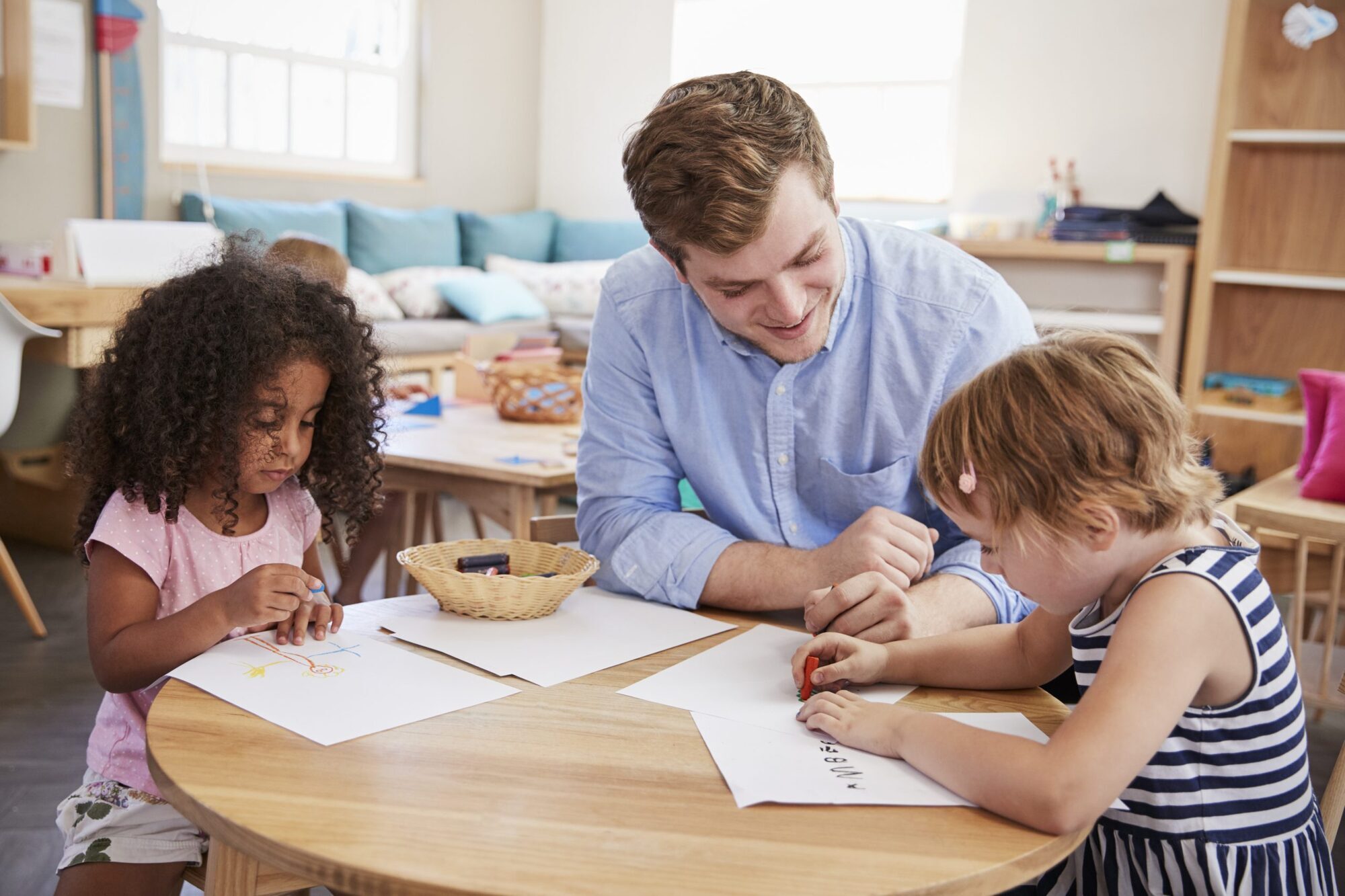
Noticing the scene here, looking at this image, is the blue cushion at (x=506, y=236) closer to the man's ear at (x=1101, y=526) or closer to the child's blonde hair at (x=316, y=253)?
the child's blonde hair at (x=316, y=253)

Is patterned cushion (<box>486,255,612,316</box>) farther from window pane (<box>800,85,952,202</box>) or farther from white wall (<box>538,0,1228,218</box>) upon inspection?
window pane (<box>800,85,952,202</box>)

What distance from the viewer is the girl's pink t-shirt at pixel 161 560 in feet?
4.23

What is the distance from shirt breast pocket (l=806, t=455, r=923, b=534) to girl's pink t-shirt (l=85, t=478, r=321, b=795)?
0.63m

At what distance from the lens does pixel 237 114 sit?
18.6ft

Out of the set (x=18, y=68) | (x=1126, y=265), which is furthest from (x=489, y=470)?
(x=1126, y=265)

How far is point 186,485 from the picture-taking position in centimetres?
136

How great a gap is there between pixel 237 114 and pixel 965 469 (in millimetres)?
5486

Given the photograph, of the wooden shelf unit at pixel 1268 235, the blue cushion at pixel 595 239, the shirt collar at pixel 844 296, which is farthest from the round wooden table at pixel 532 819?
the blue cushion at pixel 595 239

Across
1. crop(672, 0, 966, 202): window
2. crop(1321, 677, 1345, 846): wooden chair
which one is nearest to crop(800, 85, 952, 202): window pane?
crop(672, 0, 966, 202): window

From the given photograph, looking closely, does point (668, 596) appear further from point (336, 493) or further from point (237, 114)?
point (237, 114)

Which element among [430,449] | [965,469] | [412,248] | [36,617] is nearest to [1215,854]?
[965,469]

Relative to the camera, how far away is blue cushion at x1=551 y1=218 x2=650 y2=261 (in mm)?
6645

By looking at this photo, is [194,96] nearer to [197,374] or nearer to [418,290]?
[418,290]

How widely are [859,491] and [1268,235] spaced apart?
3885 mm
